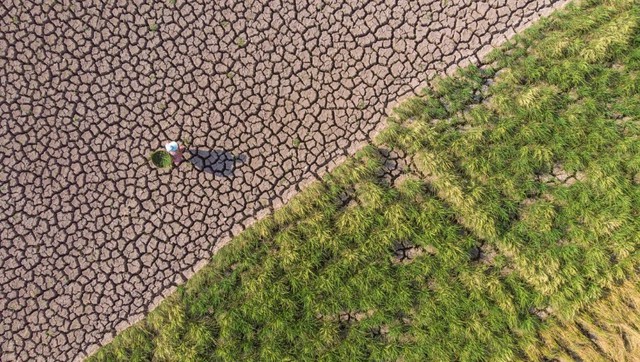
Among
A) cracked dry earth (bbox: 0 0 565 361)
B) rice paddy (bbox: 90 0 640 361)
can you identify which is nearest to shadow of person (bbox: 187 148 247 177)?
cracked dry earth (bbox: 0 0 565 361)

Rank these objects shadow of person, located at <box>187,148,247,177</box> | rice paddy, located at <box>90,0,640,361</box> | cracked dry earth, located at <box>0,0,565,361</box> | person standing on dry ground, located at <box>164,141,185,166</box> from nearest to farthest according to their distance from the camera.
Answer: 1. rice paddy, located at <box>90,0,640,361</box>
2. person standing on dry ground, located at <box>164,141,185,166</box>
3. cracked dry earth, located at <box>0,0,565,361</box>
4. shadow of person, located at <box>187,148,247,177</box>

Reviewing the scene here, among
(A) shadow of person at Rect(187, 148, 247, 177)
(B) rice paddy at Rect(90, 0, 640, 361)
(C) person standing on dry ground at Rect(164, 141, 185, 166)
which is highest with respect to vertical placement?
(C) person standing on dry ground at Rect(164, 141, 185, 166)

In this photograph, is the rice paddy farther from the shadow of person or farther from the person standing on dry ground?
the person standing on dry ground

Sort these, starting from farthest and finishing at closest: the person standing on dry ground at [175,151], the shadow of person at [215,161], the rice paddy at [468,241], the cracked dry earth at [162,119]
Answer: the shadow of person at [215,161]
the cracked dry earth at [162,119]
the person standing on dry ground at [175,151]
the rice paddy at [468,241]

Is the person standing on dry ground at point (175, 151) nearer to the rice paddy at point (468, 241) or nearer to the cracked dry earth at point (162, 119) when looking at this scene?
the cracked dry earth at point (162, 119)

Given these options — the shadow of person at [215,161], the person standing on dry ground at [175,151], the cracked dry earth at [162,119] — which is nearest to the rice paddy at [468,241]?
the cracked dry earth at [162,119]

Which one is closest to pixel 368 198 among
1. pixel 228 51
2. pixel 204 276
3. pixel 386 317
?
pixel 386 317
